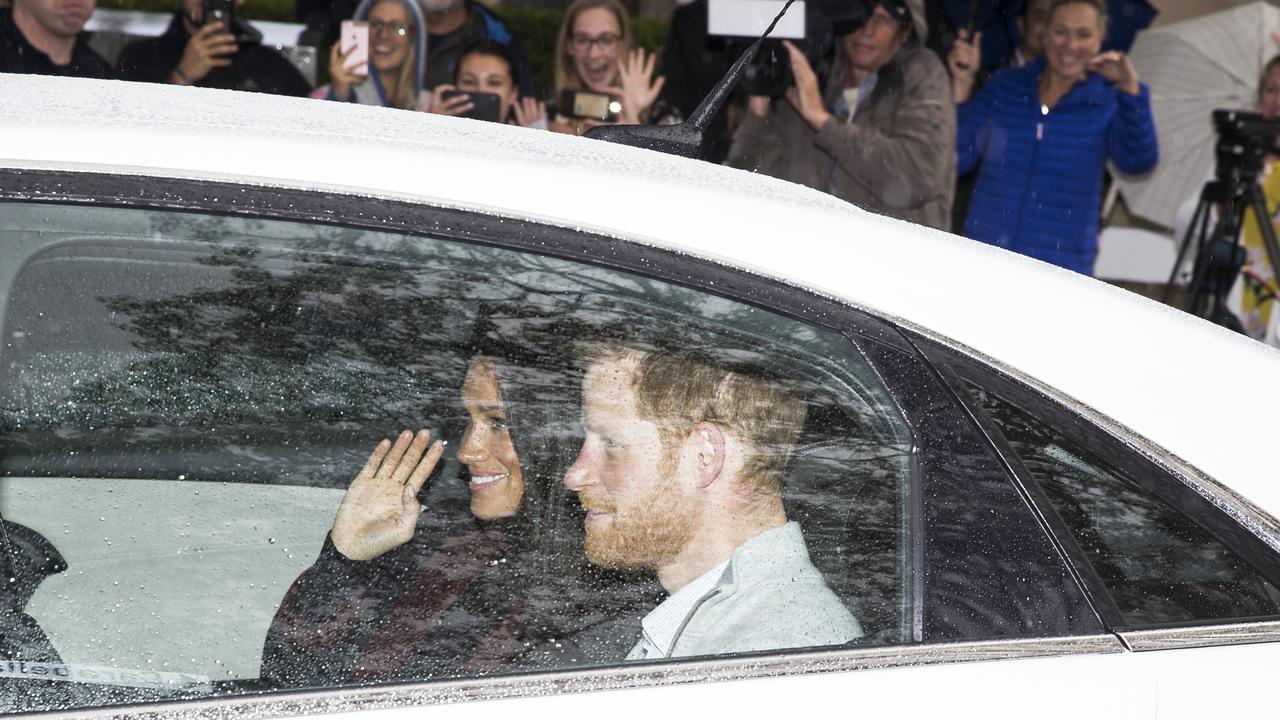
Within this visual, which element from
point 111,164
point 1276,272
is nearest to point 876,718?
point 111,164

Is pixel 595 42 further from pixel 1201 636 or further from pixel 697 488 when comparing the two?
pixel 1201 636

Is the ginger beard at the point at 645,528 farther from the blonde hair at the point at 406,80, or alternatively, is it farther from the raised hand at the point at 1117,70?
the raised hand at the point at 1117,70

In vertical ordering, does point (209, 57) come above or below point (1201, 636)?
above

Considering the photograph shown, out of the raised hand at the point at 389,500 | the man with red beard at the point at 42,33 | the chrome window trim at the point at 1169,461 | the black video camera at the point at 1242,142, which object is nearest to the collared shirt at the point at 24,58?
the man with red beard at the point at 42,33

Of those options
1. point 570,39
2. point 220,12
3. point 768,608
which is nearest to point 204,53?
point 220,12

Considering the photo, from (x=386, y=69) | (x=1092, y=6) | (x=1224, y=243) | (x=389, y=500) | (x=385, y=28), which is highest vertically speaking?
(x=1092, y=6)

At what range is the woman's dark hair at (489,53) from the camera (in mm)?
4605

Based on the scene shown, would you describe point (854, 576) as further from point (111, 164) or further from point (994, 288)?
point (111, 164)

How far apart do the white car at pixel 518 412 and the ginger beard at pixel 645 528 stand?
0.09 ft

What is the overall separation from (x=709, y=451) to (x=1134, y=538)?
45 centimetres

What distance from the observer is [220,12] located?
15.0 ft

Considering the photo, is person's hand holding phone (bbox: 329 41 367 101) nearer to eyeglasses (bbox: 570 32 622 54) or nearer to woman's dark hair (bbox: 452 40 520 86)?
woman's dark hair (bbox: 452 40 520 86)

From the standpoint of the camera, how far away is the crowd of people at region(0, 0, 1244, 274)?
4.29 metres

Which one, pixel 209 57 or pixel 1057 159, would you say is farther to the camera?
pixel 1057 159
